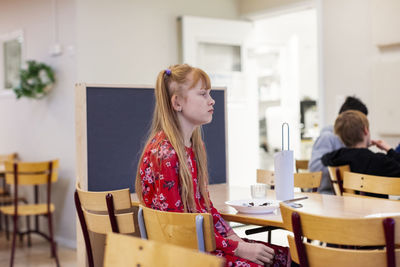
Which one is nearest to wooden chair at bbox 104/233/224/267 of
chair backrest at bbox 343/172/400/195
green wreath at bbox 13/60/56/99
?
chair backrest at bbox 343/172/400/195

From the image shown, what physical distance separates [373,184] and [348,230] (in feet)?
4.02

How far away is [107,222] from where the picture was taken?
240 cm

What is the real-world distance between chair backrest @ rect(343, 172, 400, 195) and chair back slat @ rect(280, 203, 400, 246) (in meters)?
1.14

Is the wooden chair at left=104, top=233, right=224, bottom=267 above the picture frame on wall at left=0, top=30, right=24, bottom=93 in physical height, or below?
below

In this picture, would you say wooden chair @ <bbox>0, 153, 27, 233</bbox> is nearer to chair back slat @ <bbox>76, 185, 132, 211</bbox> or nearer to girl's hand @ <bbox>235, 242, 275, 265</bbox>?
chair back slat @ <bbox>76, 185, 132, 211</bbox>

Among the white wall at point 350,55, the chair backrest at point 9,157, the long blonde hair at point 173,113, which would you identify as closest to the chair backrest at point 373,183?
the long blonde hair at point 173,113

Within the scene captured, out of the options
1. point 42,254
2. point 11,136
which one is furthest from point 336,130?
point 11,136

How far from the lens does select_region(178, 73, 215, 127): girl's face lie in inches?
91.1

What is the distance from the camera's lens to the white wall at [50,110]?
505 centimetres

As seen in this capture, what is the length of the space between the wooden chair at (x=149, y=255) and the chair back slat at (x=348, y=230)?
0.63m

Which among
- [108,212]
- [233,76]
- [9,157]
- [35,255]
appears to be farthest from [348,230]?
[9,157]

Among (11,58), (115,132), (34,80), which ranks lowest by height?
(115,132)

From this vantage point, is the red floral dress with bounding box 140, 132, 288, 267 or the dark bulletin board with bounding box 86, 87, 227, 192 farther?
the dark bulletin board with bounding box 86, 87, 227, 192

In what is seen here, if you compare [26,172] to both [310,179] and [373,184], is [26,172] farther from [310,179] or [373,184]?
[373,184]
